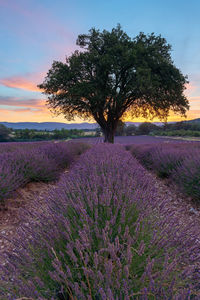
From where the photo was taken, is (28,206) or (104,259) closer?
(104,259)

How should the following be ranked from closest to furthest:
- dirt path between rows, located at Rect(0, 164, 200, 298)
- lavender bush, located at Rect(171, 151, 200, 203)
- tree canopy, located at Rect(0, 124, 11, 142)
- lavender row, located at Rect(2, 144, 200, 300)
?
lavender row, located at Rect(2, 144, 200, 300)
dirt path between rows, located at Rect(0, 164, 200, 298)
lavender bush, located at Rect(171, 151, 200, 203)
tree canopy, located at Rect(0, 124, 11, 142)

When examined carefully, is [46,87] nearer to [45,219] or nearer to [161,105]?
[161,105]

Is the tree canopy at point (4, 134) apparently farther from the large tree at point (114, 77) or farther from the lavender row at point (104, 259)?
the lavender row at point (104, 259)

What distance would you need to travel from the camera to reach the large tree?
13.5 m

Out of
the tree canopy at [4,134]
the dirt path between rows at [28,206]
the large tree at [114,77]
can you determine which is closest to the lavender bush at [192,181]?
the dirt path between rows at [28,206]

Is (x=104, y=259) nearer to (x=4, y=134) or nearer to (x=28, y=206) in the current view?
(x=28, y=206)

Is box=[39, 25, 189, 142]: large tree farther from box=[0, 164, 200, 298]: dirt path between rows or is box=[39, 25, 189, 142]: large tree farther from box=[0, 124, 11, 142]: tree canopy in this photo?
box=[0, 124, 11, 142]: tree canopy

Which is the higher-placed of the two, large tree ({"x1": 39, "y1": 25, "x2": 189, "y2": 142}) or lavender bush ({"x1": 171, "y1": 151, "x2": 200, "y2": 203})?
large tree ({"x1": 39, "y1": 25, "x2": 189, "y2": 142})

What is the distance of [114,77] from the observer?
15.3 m

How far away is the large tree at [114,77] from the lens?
44.2ft

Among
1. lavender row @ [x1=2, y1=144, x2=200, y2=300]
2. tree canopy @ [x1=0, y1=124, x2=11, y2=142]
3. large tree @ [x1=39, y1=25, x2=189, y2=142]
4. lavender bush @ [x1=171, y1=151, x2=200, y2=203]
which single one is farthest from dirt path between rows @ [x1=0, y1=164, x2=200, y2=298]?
tree canopy @ [x1=0, y1=124, x2=11, y2=142]

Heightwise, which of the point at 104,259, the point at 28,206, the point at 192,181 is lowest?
the point at 28,206

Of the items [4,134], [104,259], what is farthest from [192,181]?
[4,134]

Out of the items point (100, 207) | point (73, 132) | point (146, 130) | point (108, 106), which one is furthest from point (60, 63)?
point (146, 130)
